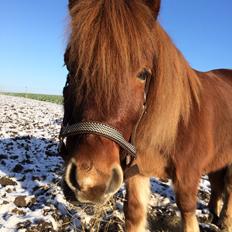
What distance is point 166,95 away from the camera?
8.16 ft

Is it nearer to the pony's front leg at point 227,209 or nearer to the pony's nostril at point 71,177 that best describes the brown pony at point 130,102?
the pony's nostril at point 71,177

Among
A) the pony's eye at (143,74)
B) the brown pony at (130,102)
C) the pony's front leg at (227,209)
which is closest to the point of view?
the brown pony at (130,102)

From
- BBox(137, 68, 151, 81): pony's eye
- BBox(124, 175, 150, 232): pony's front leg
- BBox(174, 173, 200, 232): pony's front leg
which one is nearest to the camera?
BBox(137, 68, 151, 81): pony's eye

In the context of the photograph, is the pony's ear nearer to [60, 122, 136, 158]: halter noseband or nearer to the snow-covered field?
[60, 122, 136, 158]: halter noseband

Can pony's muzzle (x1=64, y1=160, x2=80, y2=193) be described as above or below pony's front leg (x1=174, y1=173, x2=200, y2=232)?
above

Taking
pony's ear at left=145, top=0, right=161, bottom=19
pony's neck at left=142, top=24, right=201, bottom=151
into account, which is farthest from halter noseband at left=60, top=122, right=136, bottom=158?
pony's ear at left=145, top=0, right=161, bottom=19

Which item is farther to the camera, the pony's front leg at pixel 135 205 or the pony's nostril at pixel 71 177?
the pony's front leg at pixel 135 205

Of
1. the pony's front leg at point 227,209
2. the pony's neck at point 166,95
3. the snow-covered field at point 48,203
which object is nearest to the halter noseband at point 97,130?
the pony's neck at point 166,95

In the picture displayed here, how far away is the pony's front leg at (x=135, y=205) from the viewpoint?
136 inches

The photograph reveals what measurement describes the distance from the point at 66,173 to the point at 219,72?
3408 mm

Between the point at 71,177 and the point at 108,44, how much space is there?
85 cm

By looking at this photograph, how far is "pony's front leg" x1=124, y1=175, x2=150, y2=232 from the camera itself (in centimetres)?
345

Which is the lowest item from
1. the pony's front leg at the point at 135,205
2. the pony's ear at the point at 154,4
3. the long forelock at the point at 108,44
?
the pony's front leg at the point at 135,205

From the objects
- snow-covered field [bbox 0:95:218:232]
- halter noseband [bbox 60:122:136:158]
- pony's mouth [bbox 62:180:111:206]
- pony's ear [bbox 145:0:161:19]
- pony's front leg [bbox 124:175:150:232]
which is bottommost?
snow-covered field [bbox 0:95:218:232]
